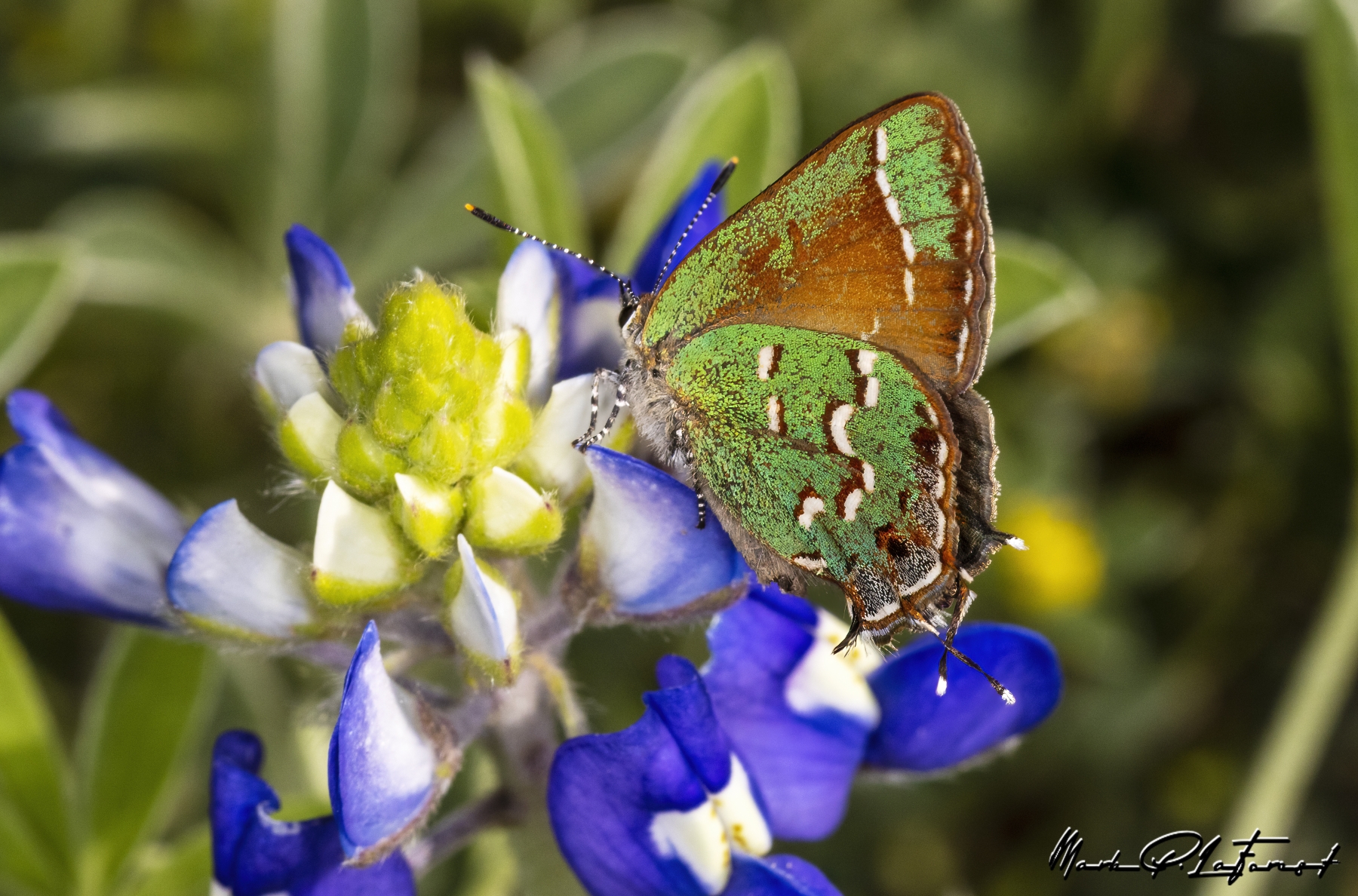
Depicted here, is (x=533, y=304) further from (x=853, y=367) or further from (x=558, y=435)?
(x=853, y=367)

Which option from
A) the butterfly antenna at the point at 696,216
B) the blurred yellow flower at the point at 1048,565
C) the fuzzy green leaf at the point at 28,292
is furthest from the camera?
the blurred yellow flower at the point at 1048,565

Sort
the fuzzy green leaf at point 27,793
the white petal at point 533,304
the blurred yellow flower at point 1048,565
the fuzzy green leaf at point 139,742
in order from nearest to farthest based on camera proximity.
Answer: the white petal at point 533,304
the fuzzy green leaf at point 27,793
the fuzzy green leaf at point 139,742
the blurred yellow flower at point 1048,565

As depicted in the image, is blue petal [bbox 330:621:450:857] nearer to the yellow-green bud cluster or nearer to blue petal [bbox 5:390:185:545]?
the yellow-green bud cluster

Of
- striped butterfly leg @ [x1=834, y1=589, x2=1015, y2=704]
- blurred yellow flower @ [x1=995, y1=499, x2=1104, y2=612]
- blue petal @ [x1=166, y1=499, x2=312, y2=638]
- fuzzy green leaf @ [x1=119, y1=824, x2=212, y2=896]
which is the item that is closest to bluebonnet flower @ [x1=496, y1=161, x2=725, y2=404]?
blue petal @ [x1=166, y1=499, x2=312, y2=638]

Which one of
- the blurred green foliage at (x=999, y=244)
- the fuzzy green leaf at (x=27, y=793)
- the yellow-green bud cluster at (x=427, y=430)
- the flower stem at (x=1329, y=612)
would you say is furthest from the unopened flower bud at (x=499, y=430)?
the flower stem at (x=1329, y=612)

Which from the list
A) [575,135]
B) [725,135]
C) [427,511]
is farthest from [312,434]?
[575,135]

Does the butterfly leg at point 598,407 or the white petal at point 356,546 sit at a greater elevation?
the butterfly leg at point 598,407

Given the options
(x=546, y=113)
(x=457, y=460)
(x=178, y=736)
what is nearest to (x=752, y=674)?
(x=457, y=460)

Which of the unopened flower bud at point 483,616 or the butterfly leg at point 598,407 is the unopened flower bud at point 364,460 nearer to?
the unopened flower bud at point 483,616
